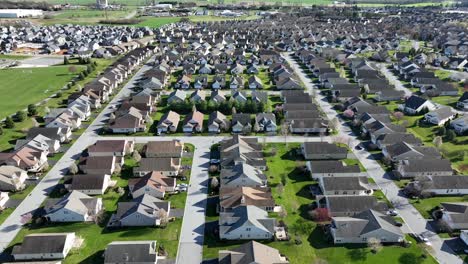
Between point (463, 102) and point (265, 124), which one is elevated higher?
point (463, 102)

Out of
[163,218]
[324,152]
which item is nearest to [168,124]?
[324,152]

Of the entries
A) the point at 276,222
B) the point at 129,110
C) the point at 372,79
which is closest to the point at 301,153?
the point at 276,222

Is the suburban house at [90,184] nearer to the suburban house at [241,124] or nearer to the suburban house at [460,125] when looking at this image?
the suburban house at [241,124]

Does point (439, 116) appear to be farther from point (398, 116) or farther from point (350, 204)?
point (350, 204)

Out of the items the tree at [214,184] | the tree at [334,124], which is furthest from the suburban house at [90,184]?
the tree at [334,124]

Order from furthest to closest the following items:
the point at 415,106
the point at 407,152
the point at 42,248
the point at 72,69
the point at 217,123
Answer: the point at 72,69, the point at 415,106, the point at 217,123, the point at 407,152, the point at 42,248

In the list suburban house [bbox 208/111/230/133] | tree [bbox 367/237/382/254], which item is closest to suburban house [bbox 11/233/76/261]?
tree [bbox 367/237/382/254]
